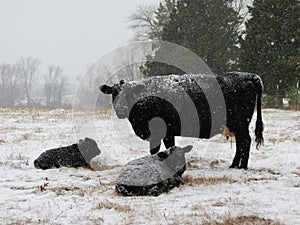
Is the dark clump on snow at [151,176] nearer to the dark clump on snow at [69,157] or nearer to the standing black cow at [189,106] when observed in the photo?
the standing black cow at [189,106]

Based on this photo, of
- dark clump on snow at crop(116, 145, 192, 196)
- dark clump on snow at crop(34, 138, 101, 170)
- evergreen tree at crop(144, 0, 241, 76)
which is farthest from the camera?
evergreen tree at crop(144, 0, 241, 76)

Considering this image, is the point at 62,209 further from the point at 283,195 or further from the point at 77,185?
the point at 283,195

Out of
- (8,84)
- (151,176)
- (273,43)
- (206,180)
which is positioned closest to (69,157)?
(151,176)

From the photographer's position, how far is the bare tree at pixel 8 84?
10238cm

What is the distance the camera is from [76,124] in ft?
57.8

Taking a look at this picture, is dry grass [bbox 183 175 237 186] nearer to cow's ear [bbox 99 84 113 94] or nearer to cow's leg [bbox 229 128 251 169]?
cow's leg [bbox 229 128 251 169]

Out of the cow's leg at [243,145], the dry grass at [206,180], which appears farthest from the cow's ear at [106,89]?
the cow's leg at [243,145]

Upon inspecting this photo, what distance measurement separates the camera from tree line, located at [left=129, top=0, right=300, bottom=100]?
2569 cm

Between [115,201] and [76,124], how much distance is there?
12.4 metres

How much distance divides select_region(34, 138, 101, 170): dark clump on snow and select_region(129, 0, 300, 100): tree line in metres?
18.9

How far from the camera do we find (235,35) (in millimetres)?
32062

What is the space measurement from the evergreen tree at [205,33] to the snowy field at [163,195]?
20.2 meters

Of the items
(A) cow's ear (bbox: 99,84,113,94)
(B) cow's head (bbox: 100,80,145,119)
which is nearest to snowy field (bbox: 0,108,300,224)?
(B) cow's head (bbox: 100,80,145,119)

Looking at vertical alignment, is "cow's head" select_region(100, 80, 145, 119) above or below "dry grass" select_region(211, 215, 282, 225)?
above
